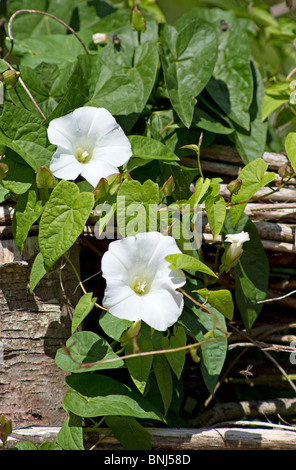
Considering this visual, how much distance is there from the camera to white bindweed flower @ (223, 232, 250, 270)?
0.87 m

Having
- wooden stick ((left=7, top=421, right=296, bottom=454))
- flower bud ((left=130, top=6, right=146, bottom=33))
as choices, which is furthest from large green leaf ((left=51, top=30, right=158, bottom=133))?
wooden stick ((left=7, top=421, right=296, bottom=454))

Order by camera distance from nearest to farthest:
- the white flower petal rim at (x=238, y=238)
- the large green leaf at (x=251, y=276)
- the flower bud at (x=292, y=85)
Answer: the white flower petal rim at (x=238, y=238) < the large green leaf at (x=251, y=276) < the flower bud at (x=292, y=85)

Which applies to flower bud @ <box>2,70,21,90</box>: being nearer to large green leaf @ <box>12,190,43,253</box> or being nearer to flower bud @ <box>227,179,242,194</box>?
large green leaf @ <box>12,190,43,253</box>

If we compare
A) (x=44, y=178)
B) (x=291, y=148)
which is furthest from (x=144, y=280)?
(x=291, y=148)

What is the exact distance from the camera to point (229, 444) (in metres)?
0.89

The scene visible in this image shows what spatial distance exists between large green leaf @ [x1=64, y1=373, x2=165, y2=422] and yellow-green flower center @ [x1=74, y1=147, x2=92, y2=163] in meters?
0.36

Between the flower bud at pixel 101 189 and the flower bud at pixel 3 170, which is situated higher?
the flower bud at pixel 3 170

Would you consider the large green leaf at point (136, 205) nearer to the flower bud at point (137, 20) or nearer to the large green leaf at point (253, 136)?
the large green leaf at point (253, 136)

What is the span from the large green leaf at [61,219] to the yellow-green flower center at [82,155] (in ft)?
0.31

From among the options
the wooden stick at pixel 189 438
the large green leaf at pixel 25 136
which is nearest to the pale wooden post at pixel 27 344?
the wooden stick at pixel 189 438

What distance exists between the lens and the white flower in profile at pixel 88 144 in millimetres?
852

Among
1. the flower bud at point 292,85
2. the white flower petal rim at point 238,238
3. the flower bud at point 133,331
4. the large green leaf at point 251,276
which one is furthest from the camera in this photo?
the flower bud at point 292,85

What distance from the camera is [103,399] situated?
0.84 meters
